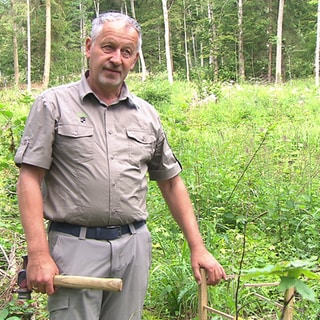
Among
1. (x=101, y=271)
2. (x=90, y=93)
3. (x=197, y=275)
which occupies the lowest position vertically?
(x=197, y=275)

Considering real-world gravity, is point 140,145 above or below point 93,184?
above

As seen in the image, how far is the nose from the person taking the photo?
2.21m

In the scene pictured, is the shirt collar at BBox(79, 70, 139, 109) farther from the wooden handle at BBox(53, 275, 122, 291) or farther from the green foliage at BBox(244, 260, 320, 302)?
the green foliage at BBox(244, 260, 320, 302)

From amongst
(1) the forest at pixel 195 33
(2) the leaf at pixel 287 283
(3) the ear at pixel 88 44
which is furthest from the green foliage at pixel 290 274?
(1) the forest at pixel 195 33

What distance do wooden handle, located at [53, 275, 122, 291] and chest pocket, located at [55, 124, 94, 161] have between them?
0.53 meters

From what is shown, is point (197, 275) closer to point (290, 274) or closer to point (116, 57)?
point (116, 57)

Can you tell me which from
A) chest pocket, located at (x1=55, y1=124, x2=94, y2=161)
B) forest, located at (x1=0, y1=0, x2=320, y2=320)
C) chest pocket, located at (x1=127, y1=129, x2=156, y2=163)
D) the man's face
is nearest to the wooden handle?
forest, located at (x1=0, y1=0, x2=320, y2=320)

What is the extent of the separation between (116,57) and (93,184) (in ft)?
2.02

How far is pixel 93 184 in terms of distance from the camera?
2.11 meters

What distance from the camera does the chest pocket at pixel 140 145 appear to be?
7.38ft

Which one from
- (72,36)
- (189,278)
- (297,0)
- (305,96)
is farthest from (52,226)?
(72,36)

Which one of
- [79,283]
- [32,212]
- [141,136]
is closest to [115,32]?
[141,136]

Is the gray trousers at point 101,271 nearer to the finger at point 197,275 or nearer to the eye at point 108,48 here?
the finger at point 197,275

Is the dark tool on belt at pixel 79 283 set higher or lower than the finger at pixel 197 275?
higher
